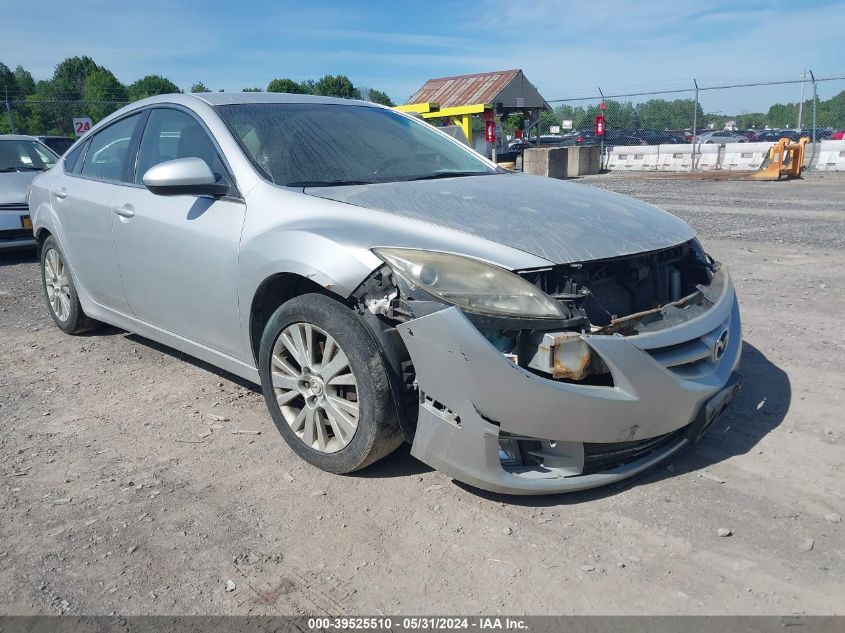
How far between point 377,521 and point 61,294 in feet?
12.2


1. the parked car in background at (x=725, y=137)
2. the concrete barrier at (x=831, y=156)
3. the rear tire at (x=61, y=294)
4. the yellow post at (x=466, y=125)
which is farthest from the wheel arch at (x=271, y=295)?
the parked car in background at (x=725, y=137)

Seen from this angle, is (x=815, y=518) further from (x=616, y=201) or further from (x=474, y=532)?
(x=616, y=201)

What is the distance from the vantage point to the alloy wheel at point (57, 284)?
5277 millimetres

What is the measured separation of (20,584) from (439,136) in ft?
10.8

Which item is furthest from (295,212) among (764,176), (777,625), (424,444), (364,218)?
(764,176)

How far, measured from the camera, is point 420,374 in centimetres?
273

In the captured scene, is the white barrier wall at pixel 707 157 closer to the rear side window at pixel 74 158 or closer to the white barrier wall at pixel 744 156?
the white barrier wall at pixel 744 156

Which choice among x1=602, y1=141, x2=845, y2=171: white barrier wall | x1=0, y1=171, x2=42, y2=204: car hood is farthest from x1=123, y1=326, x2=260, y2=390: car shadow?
x1=602, y1=141, x2=845, y2=171: white barrier wall

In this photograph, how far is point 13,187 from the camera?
915cm

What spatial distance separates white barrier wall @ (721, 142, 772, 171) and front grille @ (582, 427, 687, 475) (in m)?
20.0

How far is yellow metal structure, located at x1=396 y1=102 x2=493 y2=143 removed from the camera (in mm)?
17734

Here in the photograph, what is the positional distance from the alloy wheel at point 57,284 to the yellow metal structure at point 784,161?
1673 centimetres

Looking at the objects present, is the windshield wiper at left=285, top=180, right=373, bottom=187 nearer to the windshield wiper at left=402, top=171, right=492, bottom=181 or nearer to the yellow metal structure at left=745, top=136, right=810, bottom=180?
the windshield wiper at left=402, top=171, right=492, bottom=181

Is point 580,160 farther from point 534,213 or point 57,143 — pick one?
point 534,213
